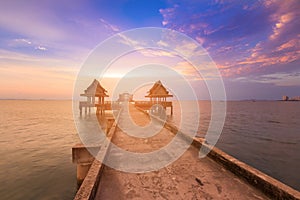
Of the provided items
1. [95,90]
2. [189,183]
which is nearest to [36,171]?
[189,183]

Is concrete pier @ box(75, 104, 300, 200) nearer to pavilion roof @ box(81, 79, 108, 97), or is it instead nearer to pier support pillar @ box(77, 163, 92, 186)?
pier support pillar @ box(77, 163, 92, 186)

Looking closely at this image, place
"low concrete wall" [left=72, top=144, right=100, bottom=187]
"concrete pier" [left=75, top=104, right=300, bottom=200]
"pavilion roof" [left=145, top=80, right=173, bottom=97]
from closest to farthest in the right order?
"concrete pier" [left=75, top=104, right=300, bottom=200] → "low concrete wall" [left=72, top=144, right=100, bottom=187] → "pavilion roof" [left=145, top=80, right=173, bottom=97]

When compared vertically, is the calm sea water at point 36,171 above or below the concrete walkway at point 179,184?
below

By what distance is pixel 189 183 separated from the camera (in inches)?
152

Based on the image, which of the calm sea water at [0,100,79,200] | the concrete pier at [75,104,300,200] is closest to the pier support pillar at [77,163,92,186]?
the calm sea water at [0,100,79,200]

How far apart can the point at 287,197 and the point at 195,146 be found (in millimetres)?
3771

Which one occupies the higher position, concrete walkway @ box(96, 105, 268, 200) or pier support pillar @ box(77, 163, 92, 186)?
concrete walkway @ box(96, 105, 268, 200)

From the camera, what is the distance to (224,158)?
492 cm

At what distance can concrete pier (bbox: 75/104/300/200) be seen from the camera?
131 inches

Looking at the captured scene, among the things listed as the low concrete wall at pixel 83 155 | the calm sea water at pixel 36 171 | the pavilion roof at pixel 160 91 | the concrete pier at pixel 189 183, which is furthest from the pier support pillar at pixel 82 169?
the pavilion roof at pixel 160 91

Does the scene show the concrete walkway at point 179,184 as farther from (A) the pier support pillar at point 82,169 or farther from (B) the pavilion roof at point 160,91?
(B) the pavilion roof at point 160,91

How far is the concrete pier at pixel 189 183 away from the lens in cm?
332

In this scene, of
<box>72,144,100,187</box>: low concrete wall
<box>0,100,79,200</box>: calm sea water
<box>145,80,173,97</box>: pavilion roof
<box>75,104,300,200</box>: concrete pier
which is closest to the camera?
<box>75,104,300,200</box>: concrete pier

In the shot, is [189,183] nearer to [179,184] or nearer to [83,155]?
[179,184]
